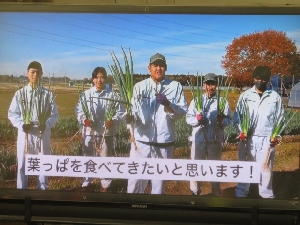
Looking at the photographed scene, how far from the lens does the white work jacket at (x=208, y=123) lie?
180 cm

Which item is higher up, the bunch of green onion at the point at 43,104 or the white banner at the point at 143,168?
the bunch of green onion at the point at 43,104

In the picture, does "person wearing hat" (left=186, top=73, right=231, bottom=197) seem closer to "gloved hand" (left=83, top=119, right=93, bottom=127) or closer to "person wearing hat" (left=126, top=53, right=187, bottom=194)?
"person wearing hat" (left=126, top=53, right=187, bottom=194)

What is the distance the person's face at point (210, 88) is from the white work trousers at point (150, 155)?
0.84ft

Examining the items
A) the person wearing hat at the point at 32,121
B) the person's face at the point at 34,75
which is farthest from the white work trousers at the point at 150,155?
the person's face at the point at 34,75

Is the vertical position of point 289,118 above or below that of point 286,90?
below

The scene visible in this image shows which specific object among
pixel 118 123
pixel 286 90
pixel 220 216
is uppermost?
pixel 286 90

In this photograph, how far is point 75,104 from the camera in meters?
1.85

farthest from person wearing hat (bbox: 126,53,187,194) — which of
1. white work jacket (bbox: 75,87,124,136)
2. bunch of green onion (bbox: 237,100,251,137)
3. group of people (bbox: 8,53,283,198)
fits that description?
bunch of green onion (bbox: 237,100,251,137)

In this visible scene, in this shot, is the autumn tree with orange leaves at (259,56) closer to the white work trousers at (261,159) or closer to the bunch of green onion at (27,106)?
the white work trousers at (261,159)

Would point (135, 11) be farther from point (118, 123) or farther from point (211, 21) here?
point (118, 123)

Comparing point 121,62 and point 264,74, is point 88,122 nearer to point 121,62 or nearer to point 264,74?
point 121,62

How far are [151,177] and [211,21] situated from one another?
2.16ft

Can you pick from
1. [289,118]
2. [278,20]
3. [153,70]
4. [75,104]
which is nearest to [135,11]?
[153,70]

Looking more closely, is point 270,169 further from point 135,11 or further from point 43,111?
point 43,111
